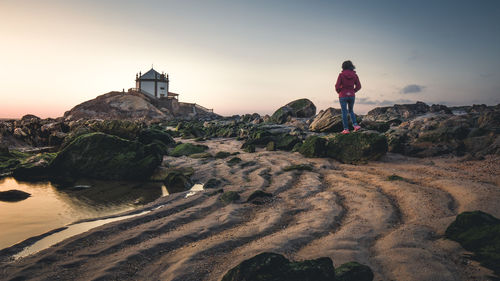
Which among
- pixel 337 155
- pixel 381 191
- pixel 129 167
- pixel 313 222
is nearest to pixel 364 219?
pixel 313 222

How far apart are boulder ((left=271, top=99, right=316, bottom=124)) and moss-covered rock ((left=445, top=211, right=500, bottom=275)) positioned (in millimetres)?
18493

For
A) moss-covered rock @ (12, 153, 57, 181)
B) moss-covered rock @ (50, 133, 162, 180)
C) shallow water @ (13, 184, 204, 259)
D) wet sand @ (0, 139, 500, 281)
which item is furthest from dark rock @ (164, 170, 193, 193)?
moss-covered rock @ (12, 153, 57, 181)

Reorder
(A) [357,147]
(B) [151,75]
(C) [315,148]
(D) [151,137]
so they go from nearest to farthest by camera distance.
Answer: (A) [357,147] < (C) [315,148] < (D) [151,137] < (B) [151,75]

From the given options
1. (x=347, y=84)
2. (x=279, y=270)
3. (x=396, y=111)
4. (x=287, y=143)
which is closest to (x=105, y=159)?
(x=287, y=143)

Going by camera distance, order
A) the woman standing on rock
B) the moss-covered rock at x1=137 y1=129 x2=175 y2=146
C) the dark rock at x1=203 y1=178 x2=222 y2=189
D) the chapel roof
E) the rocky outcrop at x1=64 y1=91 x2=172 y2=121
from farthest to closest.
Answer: the chapel roof, the rocky outcrop at x1=64 y1=91 x2=172 y2=121, the moss-covered rock at x1=137 y1=129 x2=175 y2=146, the woman standing on rock, the dark rock at x1=203 y1=178 x2=222 y2=189

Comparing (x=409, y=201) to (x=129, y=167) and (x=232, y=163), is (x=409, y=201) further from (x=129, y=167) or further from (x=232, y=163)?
(x=129, y=167)

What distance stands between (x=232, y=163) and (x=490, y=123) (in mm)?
7939

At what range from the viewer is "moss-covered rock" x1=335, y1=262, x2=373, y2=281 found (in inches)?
80.1

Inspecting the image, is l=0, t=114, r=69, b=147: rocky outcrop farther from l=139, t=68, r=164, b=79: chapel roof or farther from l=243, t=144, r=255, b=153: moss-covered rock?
l=139, t=68, r=164, b=79: chapel roof

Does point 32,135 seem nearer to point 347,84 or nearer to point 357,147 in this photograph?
point 347,84

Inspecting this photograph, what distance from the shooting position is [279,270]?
196cm

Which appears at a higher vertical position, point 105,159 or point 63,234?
point 105,159

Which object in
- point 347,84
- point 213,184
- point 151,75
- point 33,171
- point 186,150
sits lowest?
point 213,184

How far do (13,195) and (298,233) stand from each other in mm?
5302
